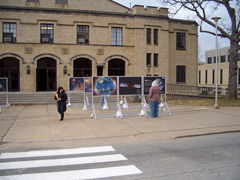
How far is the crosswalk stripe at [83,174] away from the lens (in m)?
5.13

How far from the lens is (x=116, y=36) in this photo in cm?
2727

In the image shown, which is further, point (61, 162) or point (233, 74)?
point (233, 74)

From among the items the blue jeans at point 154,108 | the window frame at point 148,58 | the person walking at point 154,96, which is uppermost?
the window frame at point 148,58

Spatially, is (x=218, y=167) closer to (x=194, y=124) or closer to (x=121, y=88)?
(x=194, y=124)

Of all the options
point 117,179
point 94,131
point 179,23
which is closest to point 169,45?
point 179,23

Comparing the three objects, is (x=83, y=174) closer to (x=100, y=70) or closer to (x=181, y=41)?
(x=100, y=70)

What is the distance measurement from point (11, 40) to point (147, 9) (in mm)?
15019

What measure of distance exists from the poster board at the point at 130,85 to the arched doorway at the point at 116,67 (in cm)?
1383

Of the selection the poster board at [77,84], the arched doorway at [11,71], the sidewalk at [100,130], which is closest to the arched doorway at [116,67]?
the poster board at [77,84]

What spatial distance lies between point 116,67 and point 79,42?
193 inches

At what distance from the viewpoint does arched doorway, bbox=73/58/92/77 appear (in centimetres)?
2631

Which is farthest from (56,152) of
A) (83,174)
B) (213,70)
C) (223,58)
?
(223,58)

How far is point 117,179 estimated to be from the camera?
504 cm

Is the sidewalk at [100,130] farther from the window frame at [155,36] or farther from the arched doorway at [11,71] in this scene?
the window frame at [155,36]
